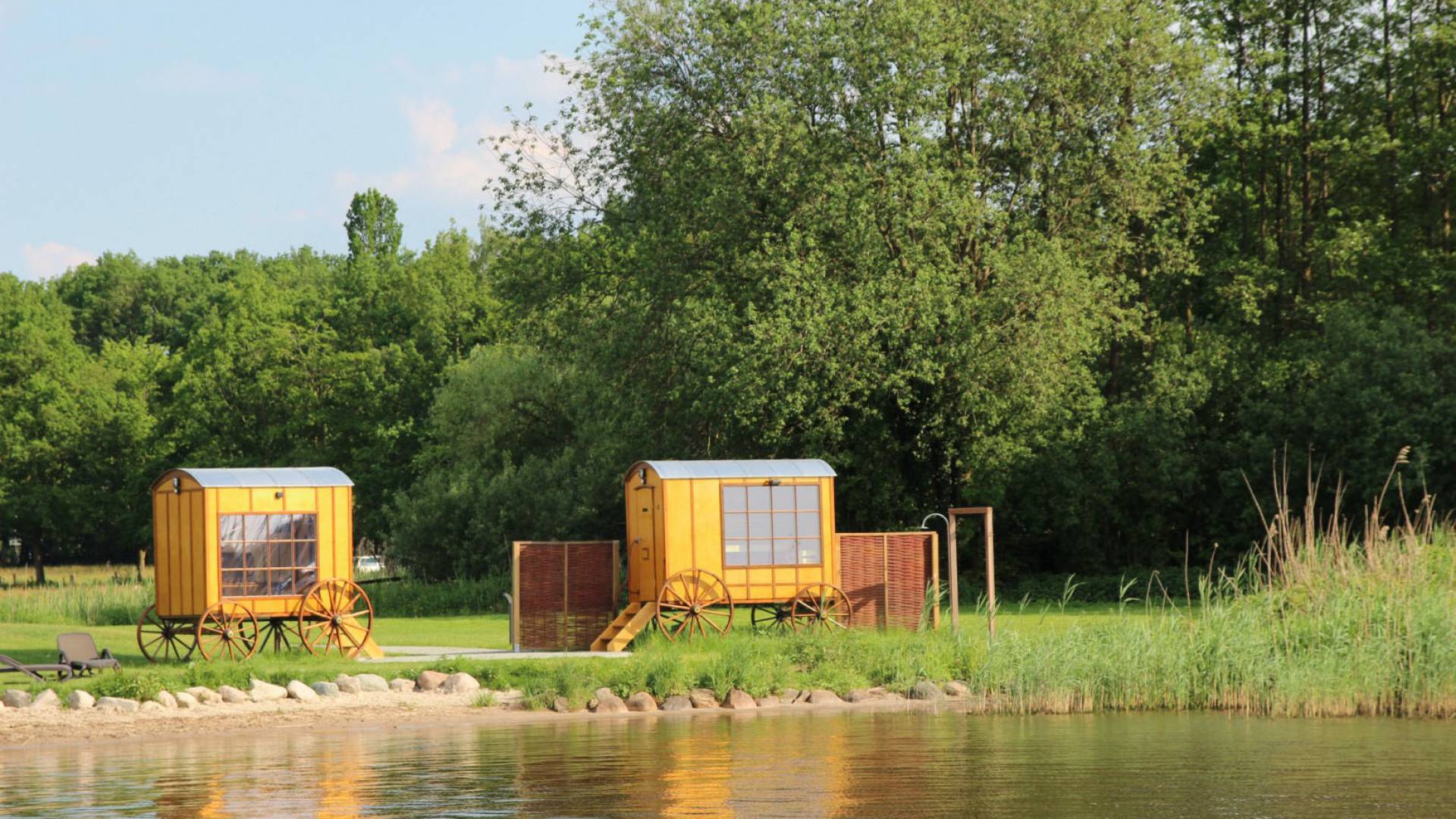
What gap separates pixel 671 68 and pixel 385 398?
27778 millimetres

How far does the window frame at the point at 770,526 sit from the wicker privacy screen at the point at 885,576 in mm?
471

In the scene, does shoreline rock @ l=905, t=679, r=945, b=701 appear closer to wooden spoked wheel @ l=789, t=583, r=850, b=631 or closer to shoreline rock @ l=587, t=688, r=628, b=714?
shoreline rock @ l=587, t=688, r=628, b=714

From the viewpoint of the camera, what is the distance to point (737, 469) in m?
24.7

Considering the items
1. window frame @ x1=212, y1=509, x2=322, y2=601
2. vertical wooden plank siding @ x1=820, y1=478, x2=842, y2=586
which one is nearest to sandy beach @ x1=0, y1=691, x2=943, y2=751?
window frame @ x1=212, y1=509, x2=322, y2=601

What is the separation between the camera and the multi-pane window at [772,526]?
80.5 ft

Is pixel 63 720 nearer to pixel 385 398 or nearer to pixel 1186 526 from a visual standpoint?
pixel 1186 526

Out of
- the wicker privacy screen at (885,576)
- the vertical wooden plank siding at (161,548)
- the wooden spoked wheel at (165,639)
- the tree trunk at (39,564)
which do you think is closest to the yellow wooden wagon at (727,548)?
the wicker privacy screen at (885,576)

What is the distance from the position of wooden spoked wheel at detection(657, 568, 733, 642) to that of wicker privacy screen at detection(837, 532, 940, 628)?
2006 mm

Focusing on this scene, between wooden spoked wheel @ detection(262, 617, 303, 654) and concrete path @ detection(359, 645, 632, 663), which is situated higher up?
wooden spoked wheel @ detection(262, 617, 303, 654)

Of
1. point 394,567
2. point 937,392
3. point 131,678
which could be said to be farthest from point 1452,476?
point 394,567

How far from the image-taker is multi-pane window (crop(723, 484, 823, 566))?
80.5ft

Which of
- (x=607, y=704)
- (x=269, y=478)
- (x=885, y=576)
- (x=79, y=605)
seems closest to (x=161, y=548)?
(x=269, y=478)

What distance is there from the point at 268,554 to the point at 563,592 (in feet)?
14.2

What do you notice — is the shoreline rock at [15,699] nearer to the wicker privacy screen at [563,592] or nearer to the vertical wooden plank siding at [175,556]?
the vertical wooden plank siding at [175,556]
